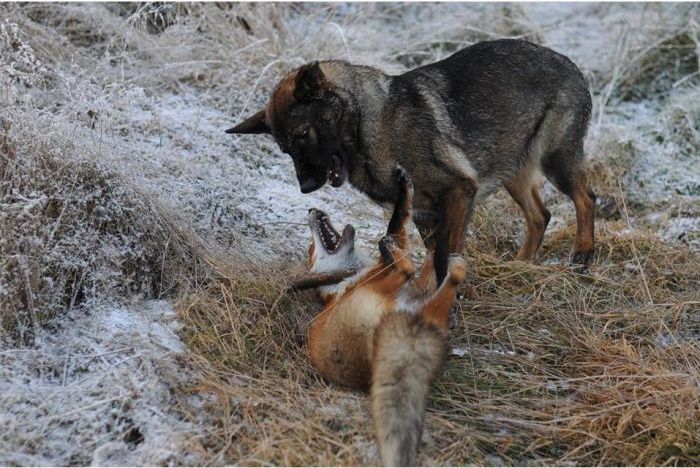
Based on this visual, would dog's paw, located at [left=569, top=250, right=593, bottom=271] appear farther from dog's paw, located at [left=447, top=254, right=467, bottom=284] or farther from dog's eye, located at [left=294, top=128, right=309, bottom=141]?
dog's eye, located at [left=294, top=128, right=309, bottom=141]

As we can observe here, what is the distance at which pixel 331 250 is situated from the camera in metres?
4.42

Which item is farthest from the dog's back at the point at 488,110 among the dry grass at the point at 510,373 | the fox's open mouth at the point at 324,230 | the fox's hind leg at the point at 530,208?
the dry grass at the point at 510,373

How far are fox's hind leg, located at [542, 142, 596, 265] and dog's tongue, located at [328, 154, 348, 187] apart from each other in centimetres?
145

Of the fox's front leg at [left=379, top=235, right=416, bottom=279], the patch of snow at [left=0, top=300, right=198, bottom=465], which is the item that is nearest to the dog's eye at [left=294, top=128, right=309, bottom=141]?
the fox's front leg at [left=379, top=235, right=416, bottom=279]

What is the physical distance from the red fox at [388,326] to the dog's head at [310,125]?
12.5 inches

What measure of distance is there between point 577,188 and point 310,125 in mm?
1937

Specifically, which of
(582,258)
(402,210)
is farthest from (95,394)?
(582,258)

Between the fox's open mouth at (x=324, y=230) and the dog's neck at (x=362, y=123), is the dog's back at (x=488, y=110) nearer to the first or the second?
the dog's neck at (x=362, y=123)

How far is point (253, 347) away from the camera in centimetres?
386

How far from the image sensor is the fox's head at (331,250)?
4.34m

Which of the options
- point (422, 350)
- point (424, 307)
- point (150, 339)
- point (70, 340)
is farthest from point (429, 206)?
point (70, 340)

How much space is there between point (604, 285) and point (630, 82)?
142 inches

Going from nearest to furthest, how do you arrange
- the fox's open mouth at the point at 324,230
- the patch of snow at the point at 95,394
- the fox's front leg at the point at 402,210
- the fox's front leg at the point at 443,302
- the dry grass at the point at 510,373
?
the patch of snow at the point at 95,394
the dry grass at the point at 510,373
the fox's front leg at the point at 443,302
the fox's front leg at the point at 402,210
the fox's open mouth at the point at 324,230

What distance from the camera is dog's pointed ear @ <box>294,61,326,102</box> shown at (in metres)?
4.12
